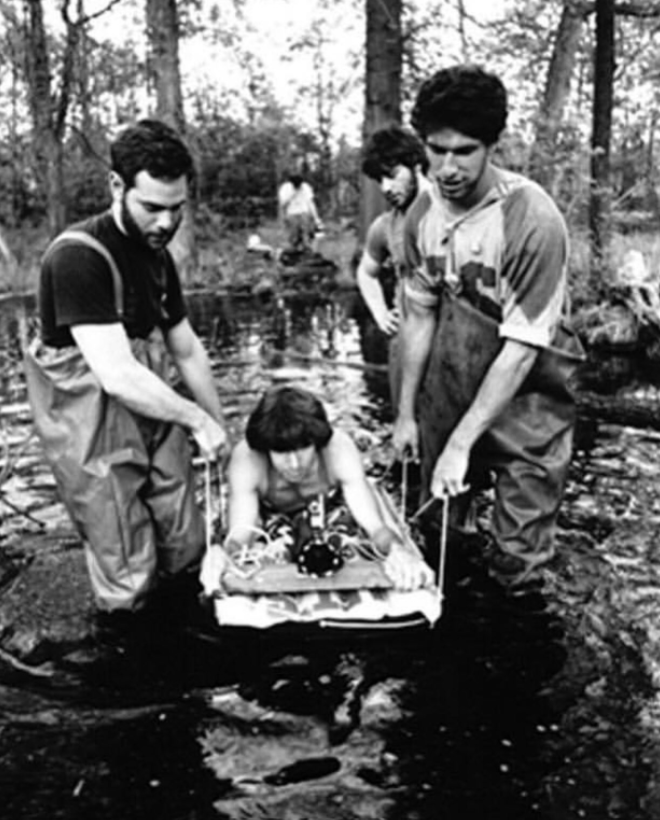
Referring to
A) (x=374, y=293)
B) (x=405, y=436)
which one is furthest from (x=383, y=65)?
(x=405, y=436)

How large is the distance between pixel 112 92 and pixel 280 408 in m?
24.1

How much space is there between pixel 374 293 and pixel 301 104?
23.5m

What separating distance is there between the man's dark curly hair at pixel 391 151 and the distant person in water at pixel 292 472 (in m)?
1.97

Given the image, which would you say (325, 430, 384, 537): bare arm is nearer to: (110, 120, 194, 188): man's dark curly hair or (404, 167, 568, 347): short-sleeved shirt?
(404, 167, 568, 347): short-sleeved shirt

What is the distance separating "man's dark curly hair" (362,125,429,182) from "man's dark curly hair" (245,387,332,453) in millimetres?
2014

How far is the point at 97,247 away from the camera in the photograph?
4.00 metres

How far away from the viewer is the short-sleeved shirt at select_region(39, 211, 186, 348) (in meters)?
3.95

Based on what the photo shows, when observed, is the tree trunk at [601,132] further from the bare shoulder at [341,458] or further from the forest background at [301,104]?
the bare shoulder at [341,458]

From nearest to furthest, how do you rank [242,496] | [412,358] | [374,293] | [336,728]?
[336,728] → [242,496] → [412,358] → [374,293]

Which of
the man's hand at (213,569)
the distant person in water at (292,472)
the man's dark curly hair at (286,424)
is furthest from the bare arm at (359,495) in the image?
the man's hand at (213,569)

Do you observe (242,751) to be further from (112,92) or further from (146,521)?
(112,92)

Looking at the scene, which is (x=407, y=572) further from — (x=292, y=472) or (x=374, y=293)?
(x=374, y=293)

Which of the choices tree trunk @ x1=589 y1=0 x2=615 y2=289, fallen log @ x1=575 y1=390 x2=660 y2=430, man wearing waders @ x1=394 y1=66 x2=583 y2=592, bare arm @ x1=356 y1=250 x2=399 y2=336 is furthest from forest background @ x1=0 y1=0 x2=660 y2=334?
man wearing waders @ x1=394 y1=66 x2=583 y2=592

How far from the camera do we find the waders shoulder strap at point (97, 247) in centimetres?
400
